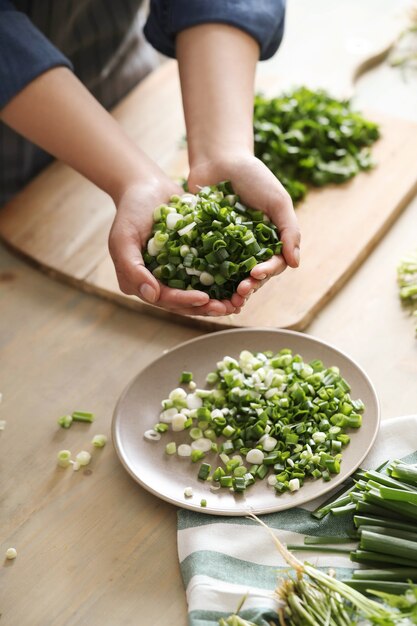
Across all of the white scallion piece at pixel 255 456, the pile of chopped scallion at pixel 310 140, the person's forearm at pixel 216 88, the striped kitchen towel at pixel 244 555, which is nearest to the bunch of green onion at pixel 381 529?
the striped kitchen towel at pixel 244 555

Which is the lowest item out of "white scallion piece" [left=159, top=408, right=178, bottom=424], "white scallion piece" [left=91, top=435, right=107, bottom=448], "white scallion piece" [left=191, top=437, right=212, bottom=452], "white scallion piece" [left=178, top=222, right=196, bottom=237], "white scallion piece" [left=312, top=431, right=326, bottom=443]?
"white scallion piece" [left=91, top=435, right=107, bottom=448]

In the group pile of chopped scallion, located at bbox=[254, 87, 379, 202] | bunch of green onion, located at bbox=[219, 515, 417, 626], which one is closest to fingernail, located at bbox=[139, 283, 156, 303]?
bunch of green onion, located at bbox=[219, 515, 417, 626]

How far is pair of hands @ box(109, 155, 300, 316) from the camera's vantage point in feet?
5.16

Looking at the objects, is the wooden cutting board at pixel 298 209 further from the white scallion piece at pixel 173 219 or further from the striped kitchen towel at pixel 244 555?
the striped kitchen towel at pixel 244 555

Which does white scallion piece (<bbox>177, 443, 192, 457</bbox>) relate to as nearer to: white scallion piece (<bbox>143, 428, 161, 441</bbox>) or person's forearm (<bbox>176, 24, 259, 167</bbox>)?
white scallion piece (<bbox>143, 428, 161, 441</bbox>)

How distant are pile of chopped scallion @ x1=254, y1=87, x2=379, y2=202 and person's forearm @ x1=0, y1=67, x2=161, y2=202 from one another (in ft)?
1.58

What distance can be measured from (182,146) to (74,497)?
117cm

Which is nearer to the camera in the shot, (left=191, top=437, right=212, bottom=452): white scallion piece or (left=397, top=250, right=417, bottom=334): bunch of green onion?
(left=191, top=437, right=212, bottom=452): white scallion piece

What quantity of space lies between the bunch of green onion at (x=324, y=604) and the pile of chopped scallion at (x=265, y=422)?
0.74 feet

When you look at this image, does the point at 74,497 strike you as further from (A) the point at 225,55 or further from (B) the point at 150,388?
(A) the point at 225,55

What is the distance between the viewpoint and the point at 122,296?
195 cm

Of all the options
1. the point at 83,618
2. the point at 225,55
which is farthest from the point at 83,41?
the point at 83,618

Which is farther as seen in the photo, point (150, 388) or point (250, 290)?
point (150, 388)

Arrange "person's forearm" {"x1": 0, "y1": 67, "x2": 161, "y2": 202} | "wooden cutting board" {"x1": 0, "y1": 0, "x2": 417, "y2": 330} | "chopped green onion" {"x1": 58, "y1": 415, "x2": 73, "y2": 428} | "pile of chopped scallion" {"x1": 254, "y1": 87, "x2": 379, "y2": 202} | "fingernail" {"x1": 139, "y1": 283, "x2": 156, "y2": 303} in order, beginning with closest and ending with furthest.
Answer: "fingernail" {"x1": 139, "y1": 283, "x2": 156, "y2": 303} < "chopped green onion" {"x1": 58, "y1": 415, "x2": 73, "y2": 428} < "person's forearm" {"x1": 0, "y1": 67, "x2": 161, "y2": 202} < "wooden cutting board" {"x1": 0, "y1": 0, "x2": 417, "y2": 330} < "pile of chopped scallion" {"x1": 254, "y1": 87, "x2": 379, "y2": 202}
